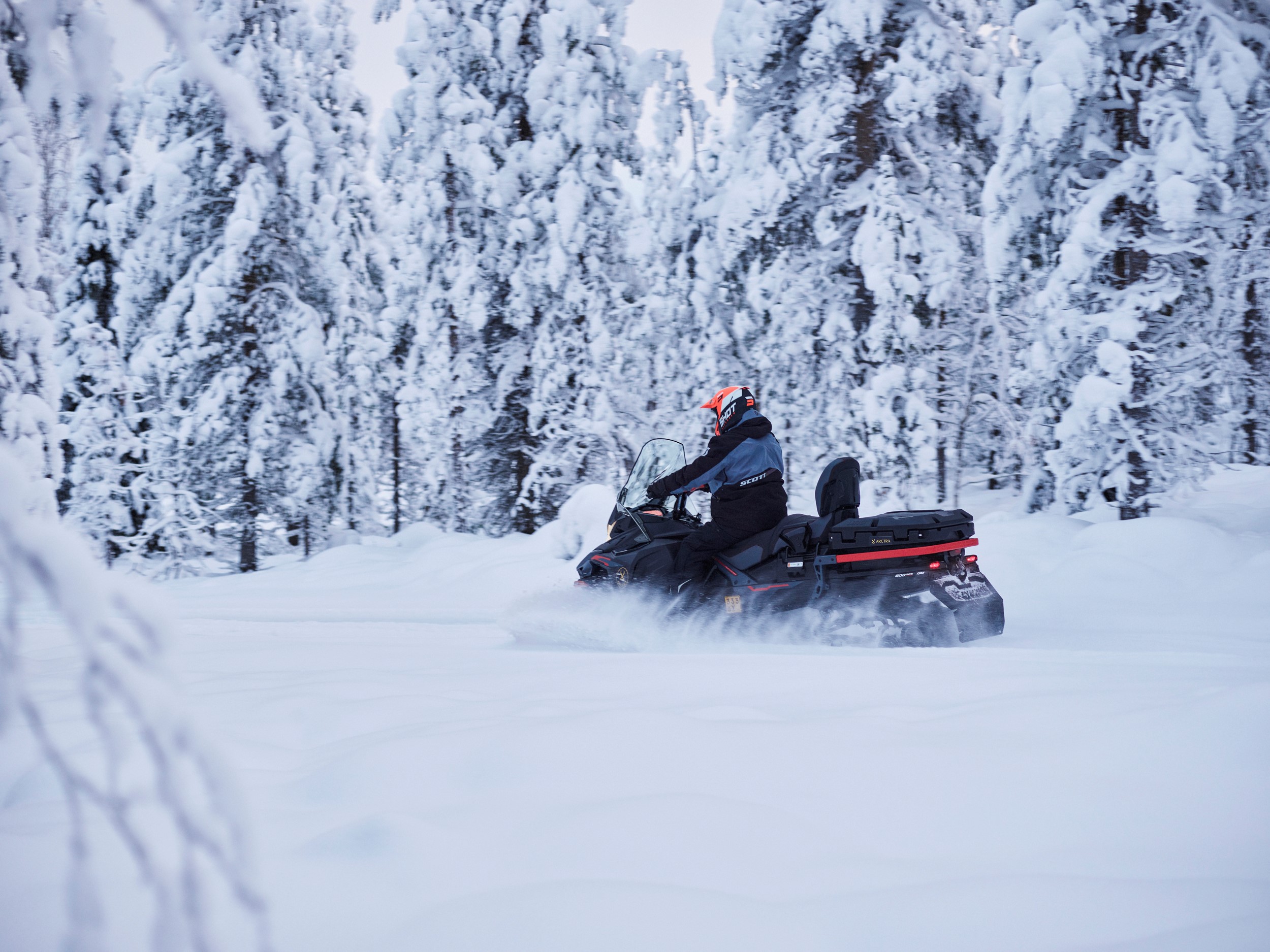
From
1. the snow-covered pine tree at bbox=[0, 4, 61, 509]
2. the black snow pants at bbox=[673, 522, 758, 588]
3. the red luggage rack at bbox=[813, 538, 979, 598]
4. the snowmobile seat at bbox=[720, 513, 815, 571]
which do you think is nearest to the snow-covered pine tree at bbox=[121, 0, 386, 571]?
the snow-covered pine tree at bbox=[0, 4, 61, 509]

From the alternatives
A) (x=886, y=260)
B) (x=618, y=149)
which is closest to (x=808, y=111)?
(x=886, y=260)

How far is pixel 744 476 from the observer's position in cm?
569

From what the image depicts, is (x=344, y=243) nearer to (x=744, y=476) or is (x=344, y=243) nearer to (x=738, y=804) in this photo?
(x=744, y=476)

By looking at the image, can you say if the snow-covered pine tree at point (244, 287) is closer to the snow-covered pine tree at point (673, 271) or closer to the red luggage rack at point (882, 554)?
the snow-covered pine tree at point (673, 271)

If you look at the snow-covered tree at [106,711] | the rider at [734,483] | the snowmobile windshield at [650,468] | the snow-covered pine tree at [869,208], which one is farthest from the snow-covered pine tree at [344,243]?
the snow-covered tree at [106,711]

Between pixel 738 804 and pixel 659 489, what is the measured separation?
389cm

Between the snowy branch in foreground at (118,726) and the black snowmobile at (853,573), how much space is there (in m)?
4.67

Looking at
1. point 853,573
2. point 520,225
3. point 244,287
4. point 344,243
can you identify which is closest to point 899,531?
point 853,573

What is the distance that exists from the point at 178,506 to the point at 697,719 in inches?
532

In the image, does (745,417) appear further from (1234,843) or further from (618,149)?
(618,149)

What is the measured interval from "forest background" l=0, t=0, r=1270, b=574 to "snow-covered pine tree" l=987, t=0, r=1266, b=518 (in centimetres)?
3

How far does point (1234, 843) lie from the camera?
1804 mm

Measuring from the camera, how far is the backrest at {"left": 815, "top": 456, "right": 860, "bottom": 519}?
18.1ft

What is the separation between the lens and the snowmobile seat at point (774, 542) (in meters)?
5.34
